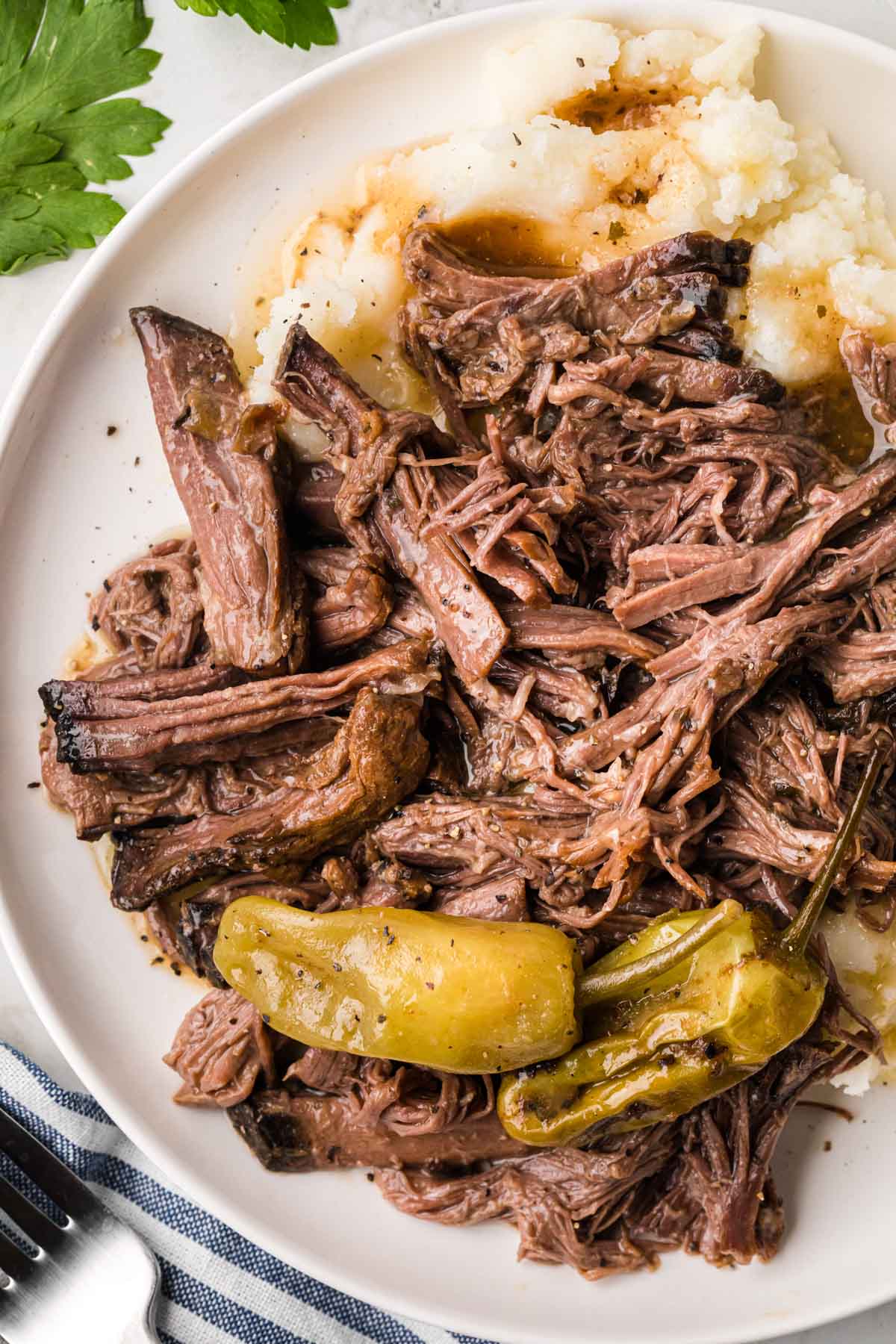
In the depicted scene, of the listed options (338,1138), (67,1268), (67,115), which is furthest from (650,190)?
(67,1268)

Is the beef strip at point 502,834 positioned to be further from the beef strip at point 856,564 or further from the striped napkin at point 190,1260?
the striped napkin at point 190,1260

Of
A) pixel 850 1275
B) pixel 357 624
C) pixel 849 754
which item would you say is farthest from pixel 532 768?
pixel 850 1275

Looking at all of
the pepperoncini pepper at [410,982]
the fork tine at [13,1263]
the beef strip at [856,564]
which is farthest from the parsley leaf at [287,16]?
the fork tine at [13,1263]

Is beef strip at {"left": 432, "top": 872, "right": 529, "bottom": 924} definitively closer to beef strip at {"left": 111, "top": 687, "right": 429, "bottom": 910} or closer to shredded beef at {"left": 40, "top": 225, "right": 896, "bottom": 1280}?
shredded beef at {"left": 40, "top": 225, "right": 896, "bottom": 1280}

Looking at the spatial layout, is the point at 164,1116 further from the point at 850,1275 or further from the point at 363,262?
the point at 363,262

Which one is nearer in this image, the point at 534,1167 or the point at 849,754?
the point at 849,754

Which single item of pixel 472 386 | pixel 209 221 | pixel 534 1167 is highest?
pixel 209 221
